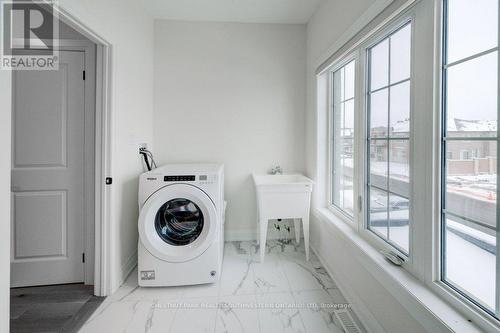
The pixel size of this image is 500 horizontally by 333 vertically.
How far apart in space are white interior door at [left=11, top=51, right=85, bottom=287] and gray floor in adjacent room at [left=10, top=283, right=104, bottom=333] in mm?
107

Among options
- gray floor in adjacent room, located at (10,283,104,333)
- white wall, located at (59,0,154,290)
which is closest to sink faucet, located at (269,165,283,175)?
white wall, located at (59,0,154,290)

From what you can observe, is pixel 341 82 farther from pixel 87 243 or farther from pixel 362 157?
pixel 87 243

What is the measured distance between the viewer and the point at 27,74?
1.89 meters

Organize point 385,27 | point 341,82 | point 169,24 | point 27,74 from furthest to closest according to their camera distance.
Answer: point 169,24
point 341,82
point 27,74
point 385,27

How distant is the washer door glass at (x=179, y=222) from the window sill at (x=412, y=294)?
3.98 ft

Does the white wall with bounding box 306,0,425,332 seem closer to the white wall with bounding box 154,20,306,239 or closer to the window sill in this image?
the window sill

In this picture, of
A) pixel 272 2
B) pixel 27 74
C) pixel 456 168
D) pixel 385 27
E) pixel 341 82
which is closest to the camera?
pixel 456 168

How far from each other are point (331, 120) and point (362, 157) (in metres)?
0.81

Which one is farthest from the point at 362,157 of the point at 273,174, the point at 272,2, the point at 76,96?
the point at 76,96

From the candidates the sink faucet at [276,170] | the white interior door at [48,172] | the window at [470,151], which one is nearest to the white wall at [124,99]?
the white interior door at [48,172]

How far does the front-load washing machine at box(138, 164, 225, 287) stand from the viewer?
1886 millimetres

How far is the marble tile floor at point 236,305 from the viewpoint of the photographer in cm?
155

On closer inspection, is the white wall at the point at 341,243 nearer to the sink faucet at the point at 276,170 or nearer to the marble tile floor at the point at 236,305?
the marble tile floor at the point at 236,305

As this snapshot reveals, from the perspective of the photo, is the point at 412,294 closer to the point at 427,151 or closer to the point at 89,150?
the point at 427,151
